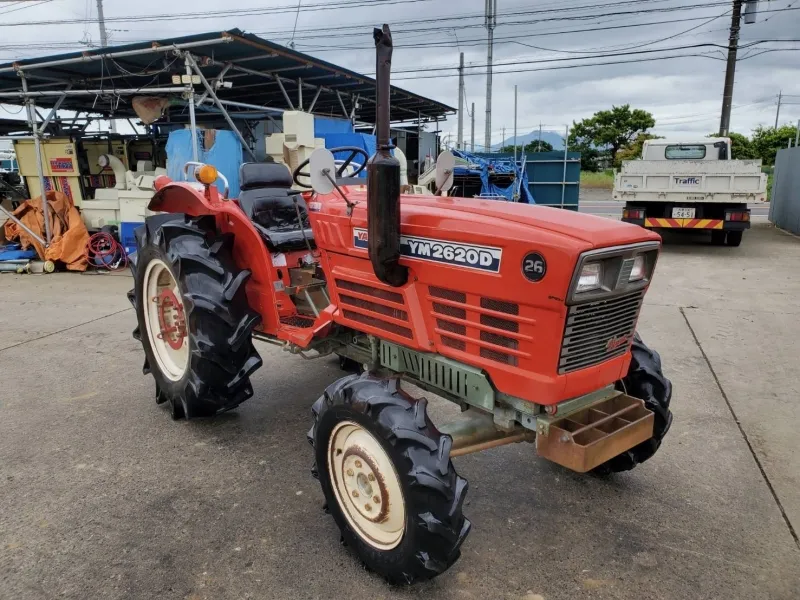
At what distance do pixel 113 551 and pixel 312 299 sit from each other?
5.31ft

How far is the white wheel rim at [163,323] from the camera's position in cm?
363

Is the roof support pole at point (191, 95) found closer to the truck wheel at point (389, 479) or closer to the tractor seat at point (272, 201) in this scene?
the tractor seat at point (272, 201)

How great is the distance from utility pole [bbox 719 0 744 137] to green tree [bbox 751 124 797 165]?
56.0 ft

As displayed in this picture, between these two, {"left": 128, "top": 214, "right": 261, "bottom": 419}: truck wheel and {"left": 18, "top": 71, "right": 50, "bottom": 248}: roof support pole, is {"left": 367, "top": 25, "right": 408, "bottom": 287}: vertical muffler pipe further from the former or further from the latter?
{"left": 18, "top": 71, "right": 50, "bottom": 248}: roof support pole

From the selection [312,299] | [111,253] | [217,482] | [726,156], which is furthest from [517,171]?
[217,482]

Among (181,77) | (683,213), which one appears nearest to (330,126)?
(181,77)

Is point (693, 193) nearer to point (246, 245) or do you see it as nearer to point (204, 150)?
point (204, 150)

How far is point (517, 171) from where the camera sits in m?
13.8

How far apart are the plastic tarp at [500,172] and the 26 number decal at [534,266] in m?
10.9

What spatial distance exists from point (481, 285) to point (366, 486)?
34.4 inches

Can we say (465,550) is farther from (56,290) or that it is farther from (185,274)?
(56,290)

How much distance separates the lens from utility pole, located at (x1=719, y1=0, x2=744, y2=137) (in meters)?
16.4

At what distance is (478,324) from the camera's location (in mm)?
2141

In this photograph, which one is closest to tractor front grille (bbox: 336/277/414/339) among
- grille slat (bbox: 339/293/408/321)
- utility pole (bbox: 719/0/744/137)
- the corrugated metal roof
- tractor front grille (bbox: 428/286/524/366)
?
grille slat (bbox: 339/293/408/321)
